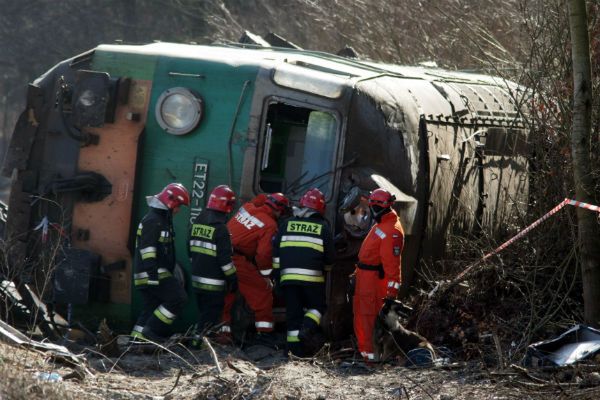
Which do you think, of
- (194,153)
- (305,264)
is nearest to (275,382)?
(305,264)

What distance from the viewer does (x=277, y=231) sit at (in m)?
9.84

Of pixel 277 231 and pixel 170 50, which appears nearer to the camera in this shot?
pixel 277 231

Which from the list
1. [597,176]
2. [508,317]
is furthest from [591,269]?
→ [508,317]

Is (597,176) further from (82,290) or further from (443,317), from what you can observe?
(82,290)

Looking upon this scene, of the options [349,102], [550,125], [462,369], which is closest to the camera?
[462,369]

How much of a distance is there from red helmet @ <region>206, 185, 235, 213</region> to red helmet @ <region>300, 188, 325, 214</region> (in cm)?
63

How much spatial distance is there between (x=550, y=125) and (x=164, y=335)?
375 centimetres

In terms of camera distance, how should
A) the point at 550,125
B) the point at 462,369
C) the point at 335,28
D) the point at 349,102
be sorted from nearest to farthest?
the point at 462,369, the point at 550,125, the point at 349,102, the point at 335,28

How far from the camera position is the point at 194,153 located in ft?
33.3

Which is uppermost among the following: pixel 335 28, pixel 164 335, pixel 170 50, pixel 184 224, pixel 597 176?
pixel 335 28

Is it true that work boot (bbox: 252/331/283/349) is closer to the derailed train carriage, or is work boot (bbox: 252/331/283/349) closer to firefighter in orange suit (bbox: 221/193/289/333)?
firefighter in orange suit (bbox: 221/193/289/333)

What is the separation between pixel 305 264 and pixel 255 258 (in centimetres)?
74

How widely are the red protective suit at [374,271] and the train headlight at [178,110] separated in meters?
1.91

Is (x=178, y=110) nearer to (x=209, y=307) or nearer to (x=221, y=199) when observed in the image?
(x=221, y=199)
